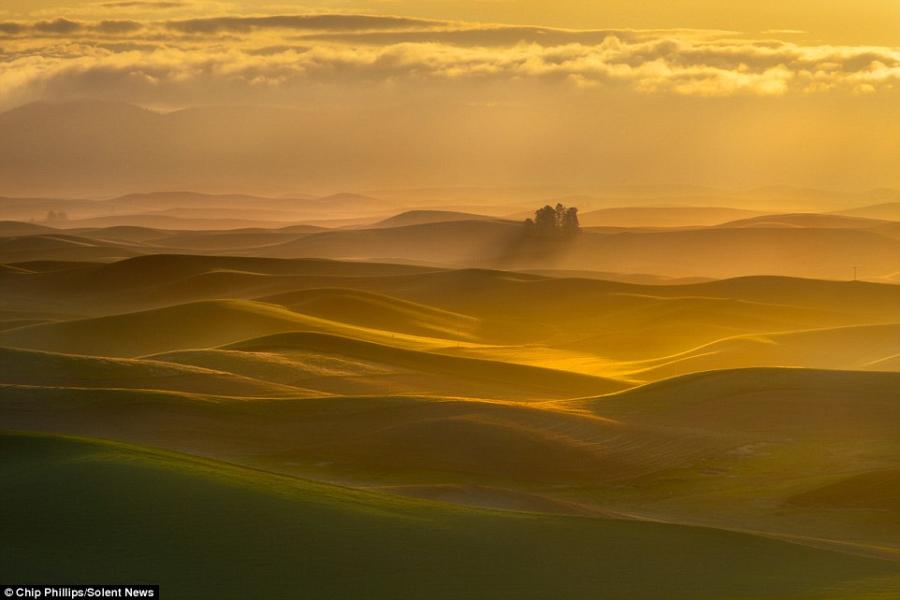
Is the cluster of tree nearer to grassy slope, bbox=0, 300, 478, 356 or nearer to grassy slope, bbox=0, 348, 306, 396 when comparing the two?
grassy slope, bbox=0, 300, 478, 356

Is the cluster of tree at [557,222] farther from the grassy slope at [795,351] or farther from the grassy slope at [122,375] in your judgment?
the grassy slope at [122,375]

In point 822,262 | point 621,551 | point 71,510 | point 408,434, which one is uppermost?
point 822,262

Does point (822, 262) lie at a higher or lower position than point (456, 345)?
higher

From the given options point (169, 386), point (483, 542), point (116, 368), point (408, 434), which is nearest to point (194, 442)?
point (408, 434)

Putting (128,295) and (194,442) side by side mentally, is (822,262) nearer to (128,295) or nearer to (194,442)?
(128,295)

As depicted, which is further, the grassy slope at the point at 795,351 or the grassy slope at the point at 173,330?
the grassy slope at the point at 173,330

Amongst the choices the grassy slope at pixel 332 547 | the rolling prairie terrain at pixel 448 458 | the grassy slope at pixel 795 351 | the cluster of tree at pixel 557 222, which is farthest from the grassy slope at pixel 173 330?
the cluster of tree at pixel 557 222

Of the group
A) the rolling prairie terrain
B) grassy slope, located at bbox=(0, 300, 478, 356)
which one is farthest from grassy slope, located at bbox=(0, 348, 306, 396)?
grassy slope, located at bbox=(0, 300, 478, 356)
